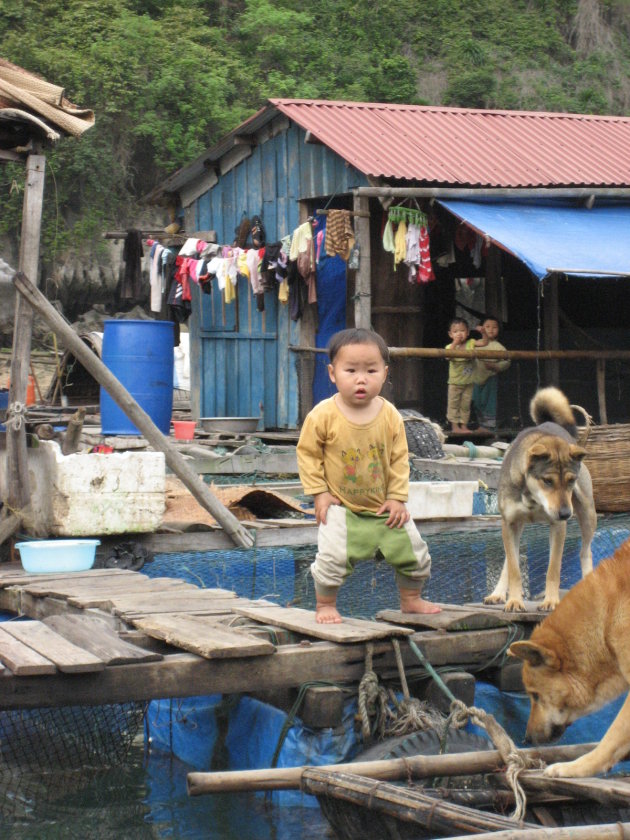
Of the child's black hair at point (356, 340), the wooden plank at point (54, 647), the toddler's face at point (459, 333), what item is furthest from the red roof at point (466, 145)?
the wooden plank at point (54, 647)

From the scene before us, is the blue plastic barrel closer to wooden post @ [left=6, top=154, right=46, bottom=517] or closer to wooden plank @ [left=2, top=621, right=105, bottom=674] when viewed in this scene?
wooden post @ [left=6, top=154, right=46, bottom=517]

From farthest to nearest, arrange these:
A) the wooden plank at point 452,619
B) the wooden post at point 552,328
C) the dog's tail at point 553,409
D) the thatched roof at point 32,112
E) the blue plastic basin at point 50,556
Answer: the wooden post at point 552,328
the thatched roof at point 32,112
the blue plastic basin at point 50,556
the dog's tail at point 553,409
the wooden plank at point 452,619

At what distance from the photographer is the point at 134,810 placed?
6375mm

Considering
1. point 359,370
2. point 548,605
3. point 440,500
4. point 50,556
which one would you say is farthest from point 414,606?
point 440,500

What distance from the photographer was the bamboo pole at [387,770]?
4.55 m

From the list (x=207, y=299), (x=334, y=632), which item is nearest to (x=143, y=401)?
(x=207, y=299)

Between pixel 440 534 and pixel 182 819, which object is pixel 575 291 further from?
pixel 182 819

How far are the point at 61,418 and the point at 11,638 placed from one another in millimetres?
7423

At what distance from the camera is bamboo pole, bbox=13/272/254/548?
8.01 m

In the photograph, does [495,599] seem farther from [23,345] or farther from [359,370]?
[23,345]

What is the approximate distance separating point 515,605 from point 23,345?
3.75 meters

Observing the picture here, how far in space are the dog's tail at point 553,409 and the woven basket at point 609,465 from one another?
308 cm

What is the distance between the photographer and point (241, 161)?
54.1ft

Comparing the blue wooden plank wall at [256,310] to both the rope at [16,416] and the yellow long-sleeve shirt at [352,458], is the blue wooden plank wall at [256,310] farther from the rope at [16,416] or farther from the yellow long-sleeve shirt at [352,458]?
the yellow long-sleeve shirt at [352,458]
